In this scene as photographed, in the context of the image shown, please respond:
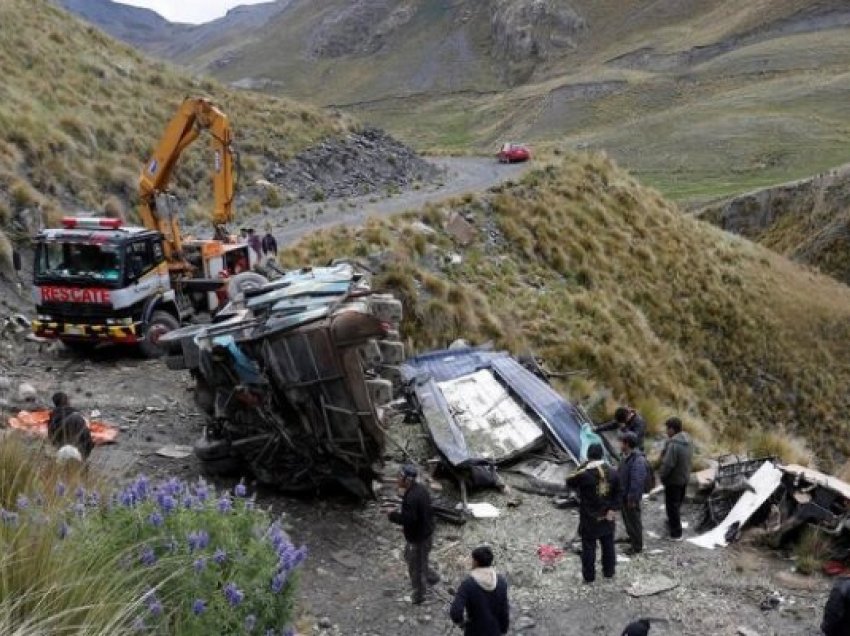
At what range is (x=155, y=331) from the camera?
15008mm

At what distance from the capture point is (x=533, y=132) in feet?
340

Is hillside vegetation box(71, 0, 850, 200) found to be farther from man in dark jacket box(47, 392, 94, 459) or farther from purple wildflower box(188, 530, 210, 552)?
purple wildflower box(188, 530, 210, 552)

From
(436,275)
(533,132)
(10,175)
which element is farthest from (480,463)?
(533,132)

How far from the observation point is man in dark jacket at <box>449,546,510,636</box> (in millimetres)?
6879

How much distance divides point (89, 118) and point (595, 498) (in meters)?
24.2

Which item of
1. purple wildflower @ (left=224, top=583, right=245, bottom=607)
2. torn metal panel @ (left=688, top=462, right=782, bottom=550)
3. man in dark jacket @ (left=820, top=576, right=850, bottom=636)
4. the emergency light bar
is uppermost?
the emergency light bar

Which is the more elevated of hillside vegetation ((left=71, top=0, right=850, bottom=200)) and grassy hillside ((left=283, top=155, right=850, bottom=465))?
hillside vegetation ((left=71, top=0, right=850, bottom=200))

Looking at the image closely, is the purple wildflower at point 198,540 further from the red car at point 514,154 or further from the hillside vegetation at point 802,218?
the red car at point 514,154

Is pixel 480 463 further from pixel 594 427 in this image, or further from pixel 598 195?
pixel 598 195

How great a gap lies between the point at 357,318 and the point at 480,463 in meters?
2.90

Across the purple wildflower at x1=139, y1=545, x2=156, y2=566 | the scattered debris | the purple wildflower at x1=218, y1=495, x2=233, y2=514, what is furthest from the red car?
the purple wildflower at x1=139, y1=545, x2=156, y2=566

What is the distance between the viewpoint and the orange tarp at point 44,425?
1110cm

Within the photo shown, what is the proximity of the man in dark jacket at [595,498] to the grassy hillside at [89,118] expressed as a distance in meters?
15.1

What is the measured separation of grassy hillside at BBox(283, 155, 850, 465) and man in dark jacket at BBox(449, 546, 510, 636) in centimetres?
963
